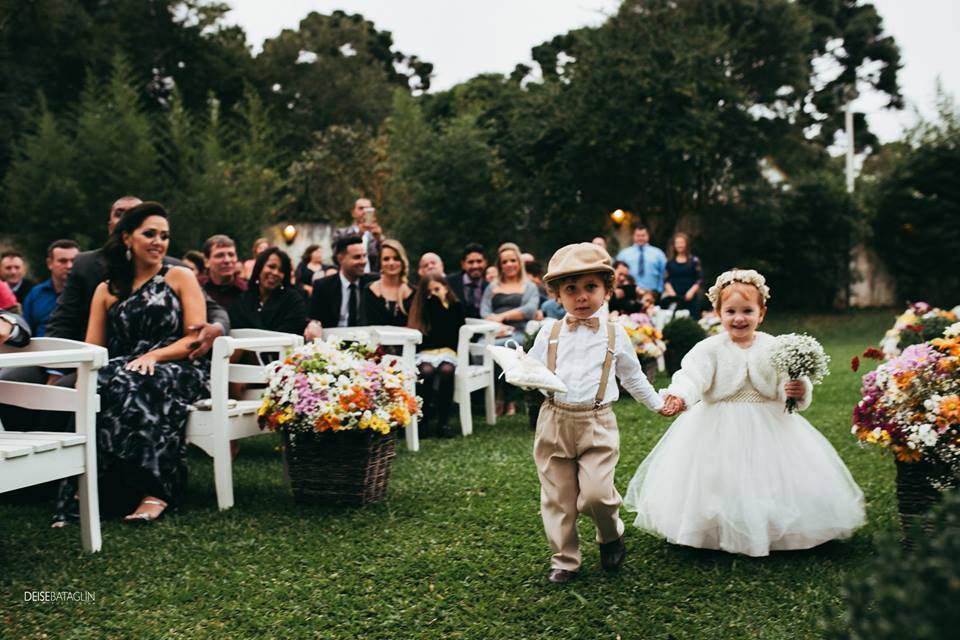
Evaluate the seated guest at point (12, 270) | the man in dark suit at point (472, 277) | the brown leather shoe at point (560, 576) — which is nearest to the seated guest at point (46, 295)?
the seated guest at point (12, 270)

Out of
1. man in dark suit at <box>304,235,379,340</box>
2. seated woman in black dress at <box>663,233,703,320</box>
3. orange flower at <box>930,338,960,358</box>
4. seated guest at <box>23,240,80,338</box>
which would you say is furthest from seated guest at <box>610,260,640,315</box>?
orange flower at <box>930,338,960,358</box>

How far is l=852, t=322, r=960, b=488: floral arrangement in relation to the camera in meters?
3.88

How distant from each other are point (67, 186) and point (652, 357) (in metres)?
12.9

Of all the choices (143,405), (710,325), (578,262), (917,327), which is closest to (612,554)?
(578,262)

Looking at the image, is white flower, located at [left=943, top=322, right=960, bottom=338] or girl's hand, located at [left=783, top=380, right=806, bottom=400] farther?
girl's hand, located at [left=783, top=380, right=806, bottom=400]

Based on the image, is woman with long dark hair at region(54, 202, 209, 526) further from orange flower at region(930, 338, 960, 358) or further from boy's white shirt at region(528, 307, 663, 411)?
orange flower at region(930, 338, 960, 358)

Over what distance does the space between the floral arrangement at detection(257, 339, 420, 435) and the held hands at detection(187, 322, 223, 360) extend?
428 millimetres

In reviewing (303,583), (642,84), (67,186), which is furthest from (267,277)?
(642,84)

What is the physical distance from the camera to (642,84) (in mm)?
21594

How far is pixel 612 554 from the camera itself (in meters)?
4.29

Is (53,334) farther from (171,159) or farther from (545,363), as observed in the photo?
(171,159)

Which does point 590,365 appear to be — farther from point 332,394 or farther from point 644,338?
point 644,338

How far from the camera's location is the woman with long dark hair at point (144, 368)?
211 inches

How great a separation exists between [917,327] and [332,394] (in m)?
6.65
